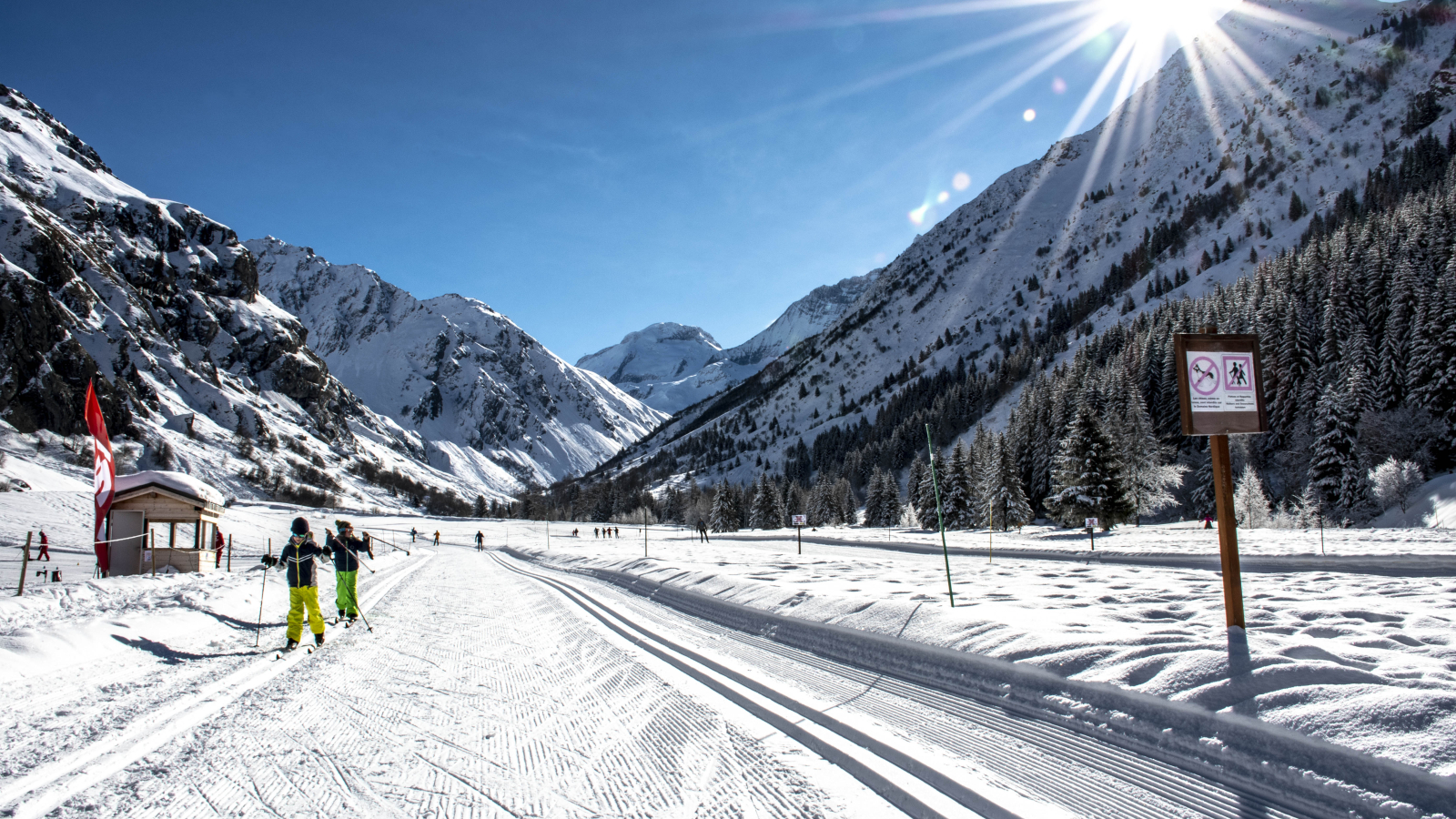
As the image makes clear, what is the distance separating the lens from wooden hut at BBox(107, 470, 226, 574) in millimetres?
21656

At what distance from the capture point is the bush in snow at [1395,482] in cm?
3561

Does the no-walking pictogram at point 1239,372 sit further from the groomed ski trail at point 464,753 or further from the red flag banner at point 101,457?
the red flag banner at point 101,457

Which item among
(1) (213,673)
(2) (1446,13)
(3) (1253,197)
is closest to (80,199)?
(1) (213,673)

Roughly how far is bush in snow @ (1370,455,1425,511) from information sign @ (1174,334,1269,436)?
4391 centimetres

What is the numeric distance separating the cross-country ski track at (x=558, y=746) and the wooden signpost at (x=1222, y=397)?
110 inches

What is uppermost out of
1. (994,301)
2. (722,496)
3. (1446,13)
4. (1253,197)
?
(1446,13)

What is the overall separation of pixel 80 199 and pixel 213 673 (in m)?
255

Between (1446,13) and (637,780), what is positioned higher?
(1446,13)

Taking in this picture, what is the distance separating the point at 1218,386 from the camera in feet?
19.0

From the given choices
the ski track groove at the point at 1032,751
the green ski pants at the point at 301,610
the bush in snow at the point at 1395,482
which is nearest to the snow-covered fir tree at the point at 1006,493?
the bush in snow at the point at 1395,482

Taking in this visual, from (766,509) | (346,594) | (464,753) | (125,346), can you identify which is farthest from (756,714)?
(125,346)

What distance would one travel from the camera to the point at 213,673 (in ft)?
21.4

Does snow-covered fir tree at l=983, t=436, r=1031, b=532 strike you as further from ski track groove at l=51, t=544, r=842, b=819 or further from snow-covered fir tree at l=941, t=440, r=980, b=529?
ski track groove at l=51, t=544, r=842, b=819

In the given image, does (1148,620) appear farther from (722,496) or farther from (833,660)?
(722,496)
